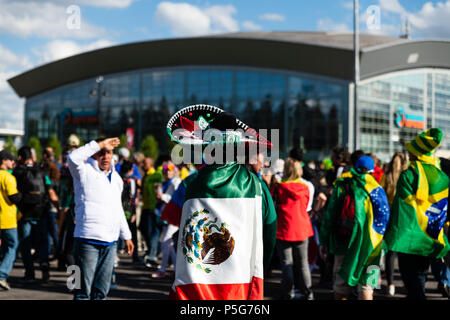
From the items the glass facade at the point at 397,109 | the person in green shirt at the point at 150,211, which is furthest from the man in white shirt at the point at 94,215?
the glass facade at the point at 397,109

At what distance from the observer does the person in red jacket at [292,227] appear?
6.59 metres

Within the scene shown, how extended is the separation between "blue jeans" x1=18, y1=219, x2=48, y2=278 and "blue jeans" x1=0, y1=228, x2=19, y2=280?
1.29 ft

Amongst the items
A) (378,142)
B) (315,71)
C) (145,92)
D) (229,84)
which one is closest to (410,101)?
(378,142)

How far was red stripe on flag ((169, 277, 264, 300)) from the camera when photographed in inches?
128

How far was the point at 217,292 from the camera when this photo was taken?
10.8 ft

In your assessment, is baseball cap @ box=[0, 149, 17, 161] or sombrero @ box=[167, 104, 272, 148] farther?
baseball cap @ box=[0, 149, 17, 161]

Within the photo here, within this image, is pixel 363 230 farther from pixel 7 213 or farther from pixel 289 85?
pixel 289 85

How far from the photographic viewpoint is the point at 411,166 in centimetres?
513

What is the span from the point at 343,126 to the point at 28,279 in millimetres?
35392

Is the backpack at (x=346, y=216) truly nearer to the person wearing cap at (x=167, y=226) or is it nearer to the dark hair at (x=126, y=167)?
the person wearing cap at (x=167, y=226)

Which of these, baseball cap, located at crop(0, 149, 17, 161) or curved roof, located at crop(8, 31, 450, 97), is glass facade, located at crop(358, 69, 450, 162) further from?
baseball cap, located at crop(0, 149, 17, 161)

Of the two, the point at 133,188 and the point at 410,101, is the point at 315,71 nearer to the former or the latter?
the point at 410,101

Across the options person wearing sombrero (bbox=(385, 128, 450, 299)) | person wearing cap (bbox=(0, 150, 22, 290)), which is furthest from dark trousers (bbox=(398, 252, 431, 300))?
person wearing cap (bbox=(0, 150, 22, 290))

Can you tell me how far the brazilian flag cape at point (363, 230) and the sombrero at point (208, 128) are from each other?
2.25 meters
